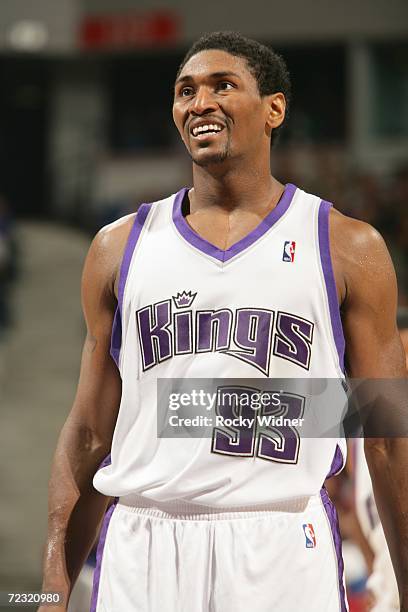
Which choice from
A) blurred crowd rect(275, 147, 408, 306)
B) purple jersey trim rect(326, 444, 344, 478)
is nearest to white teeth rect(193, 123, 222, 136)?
purple jersey trim rect(326, 444, 344, 478)

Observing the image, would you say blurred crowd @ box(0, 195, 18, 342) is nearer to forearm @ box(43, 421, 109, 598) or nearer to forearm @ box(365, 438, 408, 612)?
forearm @ box(43, 421, 109, 598)

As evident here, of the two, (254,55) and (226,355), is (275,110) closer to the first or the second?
(254,55)

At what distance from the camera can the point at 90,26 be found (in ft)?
44.7

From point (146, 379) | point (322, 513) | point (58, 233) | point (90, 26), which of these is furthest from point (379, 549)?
point (90, 26)

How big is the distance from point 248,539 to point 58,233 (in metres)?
11.4

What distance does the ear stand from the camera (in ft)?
8.20

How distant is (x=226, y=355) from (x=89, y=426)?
1.50 feet

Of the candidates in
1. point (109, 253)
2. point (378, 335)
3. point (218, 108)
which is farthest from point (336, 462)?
point (218, 108)

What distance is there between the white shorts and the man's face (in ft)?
2.70

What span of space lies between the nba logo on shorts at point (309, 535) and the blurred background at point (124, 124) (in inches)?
290

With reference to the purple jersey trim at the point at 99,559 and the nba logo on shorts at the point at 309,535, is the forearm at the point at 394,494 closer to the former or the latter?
the nba logo on shorts at the point at 309,535

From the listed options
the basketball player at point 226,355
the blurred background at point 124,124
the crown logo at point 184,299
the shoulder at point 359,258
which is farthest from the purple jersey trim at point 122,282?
the blurred background at point 124,124

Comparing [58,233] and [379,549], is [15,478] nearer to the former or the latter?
[379,549]

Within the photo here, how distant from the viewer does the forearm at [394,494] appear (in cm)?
236
